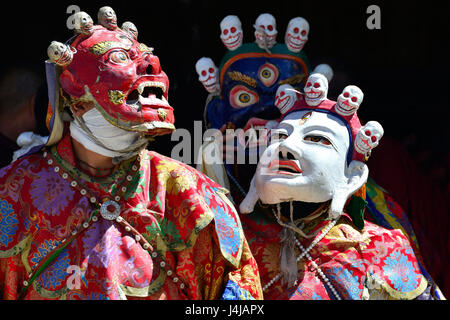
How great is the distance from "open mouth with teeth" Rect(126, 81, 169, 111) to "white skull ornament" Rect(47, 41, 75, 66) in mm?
218

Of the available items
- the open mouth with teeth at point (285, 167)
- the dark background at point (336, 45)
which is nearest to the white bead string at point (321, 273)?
the open mouth with teeth at point (285, 167)

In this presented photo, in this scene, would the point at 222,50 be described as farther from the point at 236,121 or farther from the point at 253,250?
the point at 253,250

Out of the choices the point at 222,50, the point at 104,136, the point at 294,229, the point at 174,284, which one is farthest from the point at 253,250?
the point at 222,50

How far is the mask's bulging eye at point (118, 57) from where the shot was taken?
3.59 meters

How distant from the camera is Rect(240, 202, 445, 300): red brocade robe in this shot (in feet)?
13.4

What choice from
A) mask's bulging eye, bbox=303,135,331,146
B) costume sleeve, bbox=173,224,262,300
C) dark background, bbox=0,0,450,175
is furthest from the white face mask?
dark background, bbox=0,0,450,175

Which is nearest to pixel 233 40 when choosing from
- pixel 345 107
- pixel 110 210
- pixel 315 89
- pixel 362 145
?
pixel 315 89

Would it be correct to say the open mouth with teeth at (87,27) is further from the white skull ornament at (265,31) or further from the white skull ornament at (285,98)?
the white skull ornament at (265,31)

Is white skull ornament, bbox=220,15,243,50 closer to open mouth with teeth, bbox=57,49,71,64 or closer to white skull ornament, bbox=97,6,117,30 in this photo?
white skull ornament, bbox=97,6,117,30

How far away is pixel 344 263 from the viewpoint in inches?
163

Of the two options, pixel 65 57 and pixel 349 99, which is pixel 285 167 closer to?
pixel 349 99

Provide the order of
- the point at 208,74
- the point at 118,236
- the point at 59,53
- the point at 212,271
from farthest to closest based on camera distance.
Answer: the point at 208,74
the point at 212,271
the point at 118,236
the point at 59,53

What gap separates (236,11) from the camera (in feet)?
17.8

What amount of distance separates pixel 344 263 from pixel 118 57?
114 centimetres
